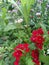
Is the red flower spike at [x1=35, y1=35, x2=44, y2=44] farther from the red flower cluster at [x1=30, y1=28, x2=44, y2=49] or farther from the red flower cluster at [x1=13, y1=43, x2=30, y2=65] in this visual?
the red flower cluster at [x1=13, y1=43, x2=30, y2=65]

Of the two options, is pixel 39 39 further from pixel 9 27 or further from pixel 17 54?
pixel 9 27

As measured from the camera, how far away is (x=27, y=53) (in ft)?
6.53

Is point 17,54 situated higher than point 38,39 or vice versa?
point 38,39

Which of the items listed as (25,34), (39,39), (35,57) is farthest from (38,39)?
(25,34)

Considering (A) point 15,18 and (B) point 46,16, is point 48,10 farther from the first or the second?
(A) point 15,18

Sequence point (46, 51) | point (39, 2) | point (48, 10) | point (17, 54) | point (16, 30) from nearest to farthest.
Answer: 1. point (17, 54)
2. point (46, 51)
3. point (16, 30)
4. point (48, 10)
5. point (39, 2)

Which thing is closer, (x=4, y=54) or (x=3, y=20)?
(x=4, y=54)

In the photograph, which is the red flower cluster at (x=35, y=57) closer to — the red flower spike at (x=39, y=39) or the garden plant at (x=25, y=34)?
the garden plant at (x=25, y=34)

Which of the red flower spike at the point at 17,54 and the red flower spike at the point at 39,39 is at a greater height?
the red flower spike at the point at 39,39

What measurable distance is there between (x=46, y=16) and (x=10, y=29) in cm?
50

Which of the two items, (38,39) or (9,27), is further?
(9,27)

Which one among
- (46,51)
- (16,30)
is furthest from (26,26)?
(46,51)

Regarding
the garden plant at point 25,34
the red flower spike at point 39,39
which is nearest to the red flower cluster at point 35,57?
the garden plant at point 25,34

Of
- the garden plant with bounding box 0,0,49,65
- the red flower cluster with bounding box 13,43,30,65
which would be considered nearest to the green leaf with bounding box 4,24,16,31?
the garden plant with bounding box 0,0,49,65
